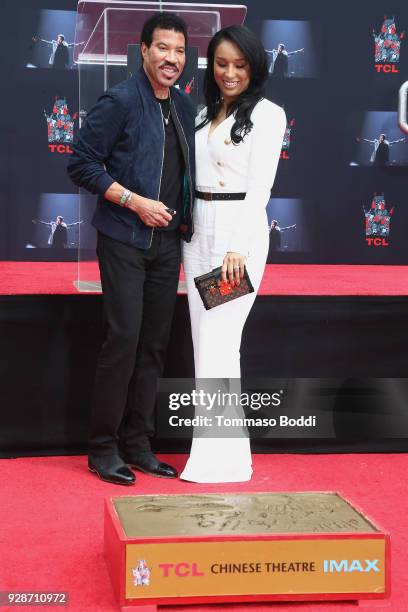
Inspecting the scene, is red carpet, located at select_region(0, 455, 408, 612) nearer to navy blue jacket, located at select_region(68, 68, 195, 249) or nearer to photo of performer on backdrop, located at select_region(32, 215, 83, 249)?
navy blue jacket, located at select_region(68, 68, 195, 249)

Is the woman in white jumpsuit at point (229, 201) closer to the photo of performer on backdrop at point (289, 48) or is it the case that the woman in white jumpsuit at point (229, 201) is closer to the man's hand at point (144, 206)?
the man's hand at point (144, 206)

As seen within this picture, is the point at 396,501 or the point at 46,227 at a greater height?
the point at 46,227

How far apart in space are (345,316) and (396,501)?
2.47 ft

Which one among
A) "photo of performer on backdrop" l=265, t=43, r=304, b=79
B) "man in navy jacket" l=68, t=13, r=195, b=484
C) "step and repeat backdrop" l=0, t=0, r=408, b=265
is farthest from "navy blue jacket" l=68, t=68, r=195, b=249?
"photo of performer on backdrop" l=265, t=43, r=304, b=79

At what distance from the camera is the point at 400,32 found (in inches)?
205

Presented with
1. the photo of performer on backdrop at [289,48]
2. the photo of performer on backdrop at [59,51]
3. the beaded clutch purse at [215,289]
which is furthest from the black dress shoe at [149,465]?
the photo of performer on backdrop at [289,48]

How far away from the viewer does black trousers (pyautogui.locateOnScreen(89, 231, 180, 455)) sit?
9.43 ft

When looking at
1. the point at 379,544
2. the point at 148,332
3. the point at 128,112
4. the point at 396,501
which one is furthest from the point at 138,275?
the point at 379,544

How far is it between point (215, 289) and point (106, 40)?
1056 mm

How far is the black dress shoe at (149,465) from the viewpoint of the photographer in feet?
9.85

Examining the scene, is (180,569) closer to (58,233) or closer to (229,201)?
(229,201)

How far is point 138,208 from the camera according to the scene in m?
2.79

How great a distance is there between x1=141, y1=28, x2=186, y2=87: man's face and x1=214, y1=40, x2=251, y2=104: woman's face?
107 mm

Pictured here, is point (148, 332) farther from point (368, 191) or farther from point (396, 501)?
point (368, 191)
